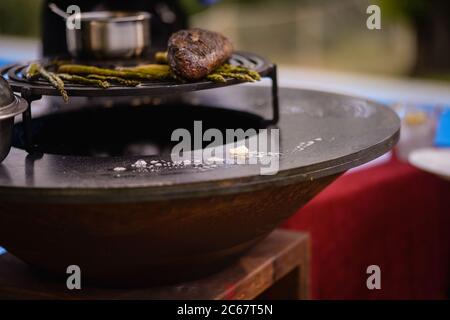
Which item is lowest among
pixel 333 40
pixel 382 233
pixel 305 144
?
pixel 333 40

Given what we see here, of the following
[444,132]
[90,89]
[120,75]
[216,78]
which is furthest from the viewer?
[444,132]

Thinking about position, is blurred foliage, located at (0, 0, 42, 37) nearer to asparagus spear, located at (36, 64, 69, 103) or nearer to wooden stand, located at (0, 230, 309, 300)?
wooden stand, located at (0, 230, 309, 300)

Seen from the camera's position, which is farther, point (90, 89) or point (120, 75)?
point (120, 75)

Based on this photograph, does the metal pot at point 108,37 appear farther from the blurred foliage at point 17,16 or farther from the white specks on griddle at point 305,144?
the blurred foliage at point 17,16

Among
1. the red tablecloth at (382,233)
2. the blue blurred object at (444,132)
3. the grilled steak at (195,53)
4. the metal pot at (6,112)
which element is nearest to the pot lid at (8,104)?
the metal pot at (6,112)

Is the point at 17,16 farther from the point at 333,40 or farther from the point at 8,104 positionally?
the point at 8,104

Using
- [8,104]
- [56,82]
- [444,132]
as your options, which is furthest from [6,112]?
[444,132]

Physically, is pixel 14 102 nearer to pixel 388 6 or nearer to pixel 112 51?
pixel 112 51
